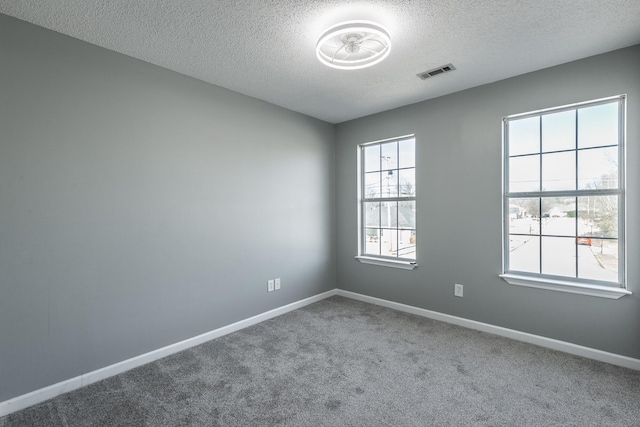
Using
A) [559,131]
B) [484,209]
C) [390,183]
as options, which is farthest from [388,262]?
[559,131]

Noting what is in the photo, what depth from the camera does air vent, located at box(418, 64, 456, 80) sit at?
2.68 m

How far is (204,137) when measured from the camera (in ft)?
9.62

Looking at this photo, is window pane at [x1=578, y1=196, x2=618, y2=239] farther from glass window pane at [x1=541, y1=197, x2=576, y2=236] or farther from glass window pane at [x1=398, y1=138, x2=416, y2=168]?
glass window pane at [x1=398, y1=138, x2=416, y2=168]

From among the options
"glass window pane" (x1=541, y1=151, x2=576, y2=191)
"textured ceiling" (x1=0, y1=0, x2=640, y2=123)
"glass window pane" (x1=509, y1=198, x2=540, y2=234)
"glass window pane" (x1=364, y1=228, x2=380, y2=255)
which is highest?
"textured ceiling" (x1=0, y1=0, x2=640, y2=123)

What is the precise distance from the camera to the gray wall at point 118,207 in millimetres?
1965

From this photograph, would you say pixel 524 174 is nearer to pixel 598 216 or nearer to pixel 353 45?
pixel 598 216

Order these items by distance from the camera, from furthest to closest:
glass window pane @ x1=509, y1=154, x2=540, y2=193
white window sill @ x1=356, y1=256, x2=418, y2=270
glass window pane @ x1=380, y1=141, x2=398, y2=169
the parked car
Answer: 1. glass window pane @ x1=380, y1=141, x2=398, y2=169
2. white window sill @ x1=356, y1=256, x2=418, y2=270
3. glass window pane @ x1=509, y1=154, x2=540, y2=193
4. the parked car

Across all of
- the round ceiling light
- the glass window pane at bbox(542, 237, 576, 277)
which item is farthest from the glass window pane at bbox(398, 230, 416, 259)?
the round ceiling light

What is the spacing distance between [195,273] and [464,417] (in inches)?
95.7

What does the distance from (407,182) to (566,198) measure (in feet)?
5.19

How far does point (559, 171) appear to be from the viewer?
272cm

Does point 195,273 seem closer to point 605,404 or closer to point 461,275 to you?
point 461,275

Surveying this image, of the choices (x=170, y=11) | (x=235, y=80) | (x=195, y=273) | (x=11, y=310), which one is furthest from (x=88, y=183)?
(x=235, y=80)

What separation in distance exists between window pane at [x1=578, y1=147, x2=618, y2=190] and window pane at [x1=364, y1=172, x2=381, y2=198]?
6.89ft
